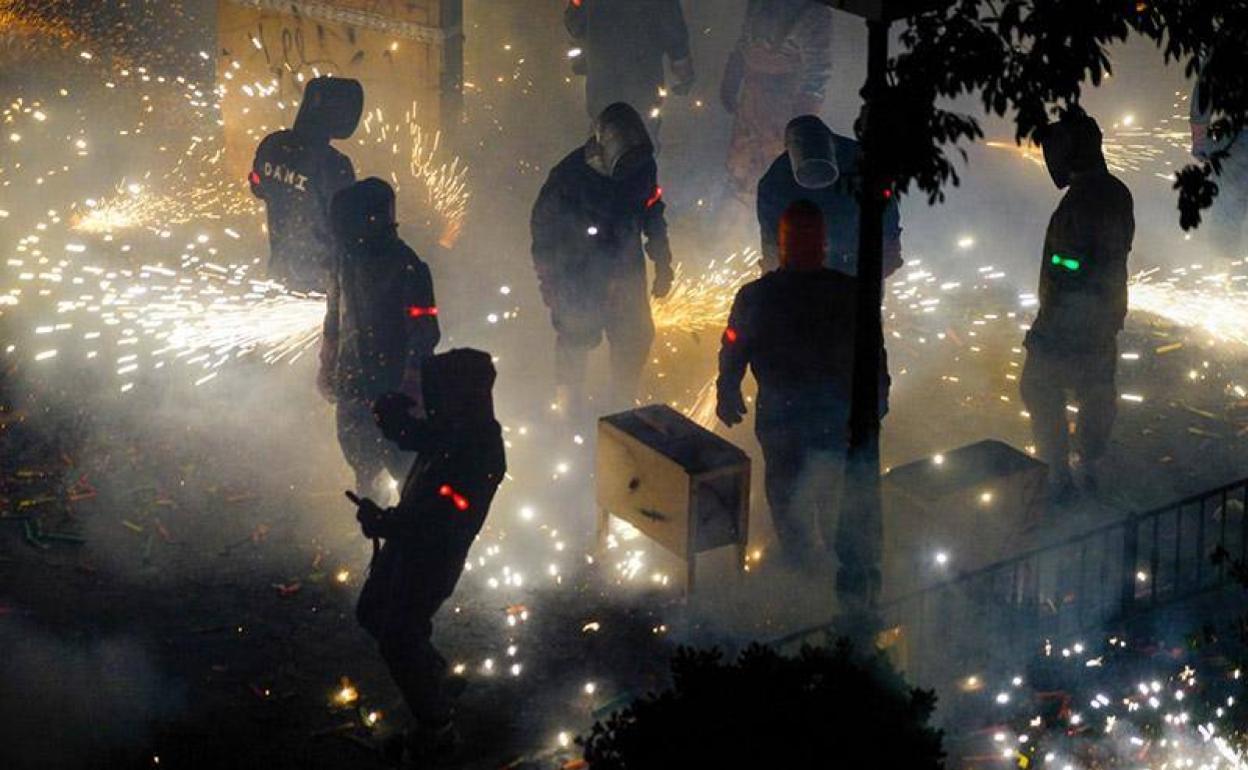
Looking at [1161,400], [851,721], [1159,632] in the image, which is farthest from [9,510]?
[1161,400]

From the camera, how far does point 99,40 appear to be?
59.3 feet

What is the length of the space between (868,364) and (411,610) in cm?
268

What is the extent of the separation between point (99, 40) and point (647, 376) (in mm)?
9648

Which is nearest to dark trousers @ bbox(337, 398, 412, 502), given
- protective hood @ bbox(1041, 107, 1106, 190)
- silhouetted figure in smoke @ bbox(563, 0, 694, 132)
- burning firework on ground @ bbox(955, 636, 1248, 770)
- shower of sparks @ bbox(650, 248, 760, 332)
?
shower of sparks @ bbox(650, 248, 760, 332)

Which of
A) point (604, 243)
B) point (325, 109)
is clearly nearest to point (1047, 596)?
point (604, 243)

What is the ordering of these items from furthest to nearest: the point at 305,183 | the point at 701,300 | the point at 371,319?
the point at 701,300 → the point at 305,183 → the point at 371,319

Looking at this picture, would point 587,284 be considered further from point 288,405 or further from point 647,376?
point 288,405

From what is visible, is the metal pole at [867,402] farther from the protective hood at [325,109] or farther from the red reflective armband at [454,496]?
the protective hood at [325,109]

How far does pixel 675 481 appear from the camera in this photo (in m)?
8.83

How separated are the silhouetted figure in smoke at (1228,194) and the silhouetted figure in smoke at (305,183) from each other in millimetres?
7893

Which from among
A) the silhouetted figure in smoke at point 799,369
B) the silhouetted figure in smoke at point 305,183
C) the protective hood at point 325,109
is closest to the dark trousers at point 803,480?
the silhouetted figure in smoke at point 799,369

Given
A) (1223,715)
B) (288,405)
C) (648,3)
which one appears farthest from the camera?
(648,3)

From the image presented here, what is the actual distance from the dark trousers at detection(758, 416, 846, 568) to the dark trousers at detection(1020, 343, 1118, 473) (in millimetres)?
1877

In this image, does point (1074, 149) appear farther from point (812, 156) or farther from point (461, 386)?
point (461, 386)
